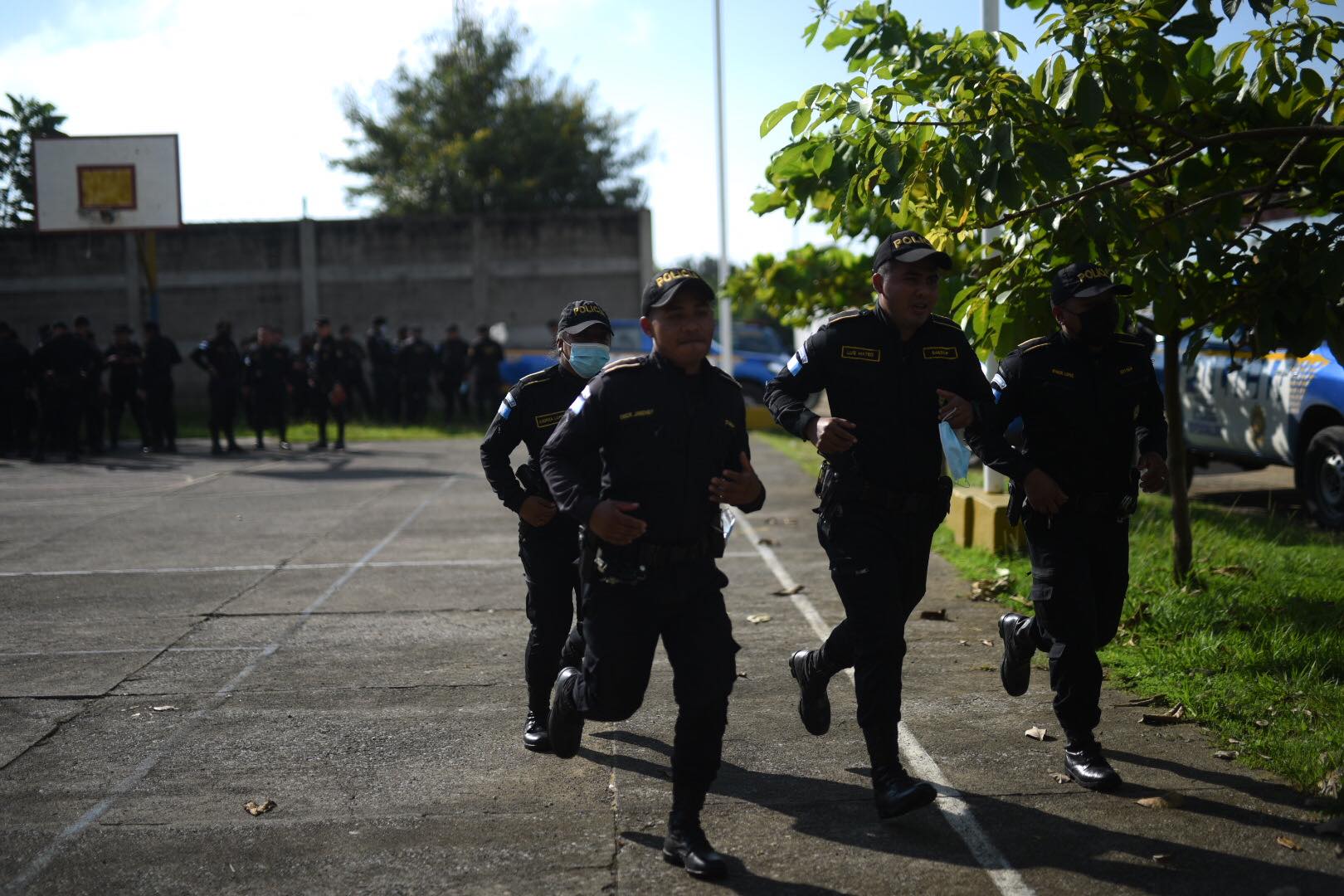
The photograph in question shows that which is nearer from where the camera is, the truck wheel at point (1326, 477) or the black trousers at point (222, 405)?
the truck wheel at point (1326, 477)

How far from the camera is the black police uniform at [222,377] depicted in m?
19.6

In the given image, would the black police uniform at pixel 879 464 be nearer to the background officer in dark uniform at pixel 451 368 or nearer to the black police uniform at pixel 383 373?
the background officer in dark uniform at pixel 451 368

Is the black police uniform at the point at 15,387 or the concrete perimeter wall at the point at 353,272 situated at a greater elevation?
the concrete perimeter wall at the point at 353,272

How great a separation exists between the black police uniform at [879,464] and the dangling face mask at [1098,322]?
509mm

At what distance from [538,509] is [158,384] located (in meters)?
17.4

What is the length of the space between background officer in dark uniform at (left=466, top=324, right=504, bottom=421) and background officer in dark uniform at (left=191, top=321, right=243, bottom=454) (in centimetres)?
587

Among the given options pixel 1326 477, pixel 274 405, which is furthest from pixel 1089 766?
pixel 274 405

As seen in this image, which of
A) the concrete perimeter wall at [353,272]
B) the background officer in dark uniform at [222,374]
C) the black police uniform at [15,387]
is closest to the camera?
the background officer in dark uniform at [222,374]

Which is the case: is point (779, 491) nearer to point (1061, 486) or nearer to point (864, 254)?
point (864, 254)

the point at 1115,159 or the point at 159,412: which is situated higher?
the point at 1115,159

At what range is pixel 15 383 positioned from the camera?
20266 mm

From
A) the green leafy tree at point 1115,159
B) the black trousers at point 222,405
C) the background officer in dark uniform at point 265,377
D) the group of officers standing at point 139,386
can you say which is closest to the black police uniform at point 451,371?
the group of officers standing at point 139,386

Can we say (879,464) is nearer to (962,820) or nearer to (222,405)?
(962,820)

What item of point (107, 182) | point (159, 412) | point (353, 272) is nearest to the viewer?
point (159, 412)
